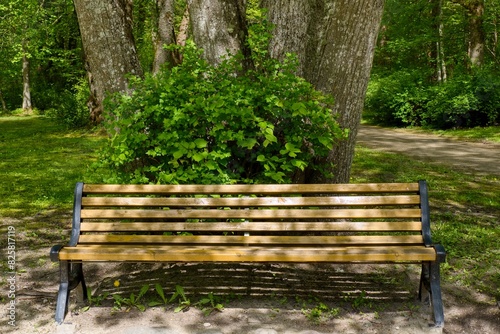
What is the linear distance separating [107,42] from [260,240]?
2662mm

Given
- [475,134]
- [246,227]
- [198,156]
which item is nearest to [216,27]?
[198,156]

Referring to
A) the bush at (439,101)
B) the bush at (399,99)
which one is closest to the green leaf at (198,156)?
the bush at (439,101)

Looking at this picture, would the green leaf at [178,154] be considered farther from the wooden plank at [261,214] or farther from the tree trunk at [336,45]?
the tree trunk at [336,45]

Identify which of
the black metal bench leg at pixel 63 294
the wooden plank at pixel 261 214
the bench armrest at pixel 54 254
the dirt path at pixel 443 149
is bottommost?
the dirt path at pixel 443 149

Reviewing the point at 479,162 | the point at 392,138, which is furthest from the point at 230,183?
the point at 392,138

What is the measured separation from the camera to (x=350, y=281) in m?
4.56

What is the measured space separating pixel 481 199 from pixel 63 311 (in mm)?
6391

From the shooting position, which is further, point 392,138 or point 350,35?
point 392,138

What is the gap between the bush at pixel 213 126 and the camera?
4.42m

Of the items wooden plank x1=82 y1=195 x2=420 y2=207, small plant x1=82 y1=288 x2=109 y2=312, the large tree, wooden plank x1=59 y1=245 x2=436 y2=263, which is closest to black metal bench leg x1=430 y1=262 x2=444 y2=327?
wooden plank x1=59 y1=245 x2=436 y2=263

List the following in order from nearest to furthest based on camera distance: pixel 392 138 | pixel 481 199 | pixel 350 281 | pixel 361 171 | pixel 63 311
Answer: pixel 63 311 → pixel 350 281 → pixel 481 199 → pixel 361 171 → pixel 392 138

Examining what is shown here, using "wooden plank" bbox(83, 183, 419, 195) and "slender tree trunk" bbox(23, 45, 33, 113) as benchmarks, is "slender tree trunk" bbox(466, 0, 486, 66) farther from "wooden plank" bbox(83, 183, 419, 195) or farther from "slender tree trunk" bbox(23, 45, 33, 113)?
"slender tree trunk" bbox(23, 45, 33, 113)

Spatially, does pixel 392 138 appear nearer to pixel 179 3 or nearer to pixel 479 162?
pixel 479 162

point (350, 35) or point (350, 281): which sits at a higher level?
point (350, 35)
